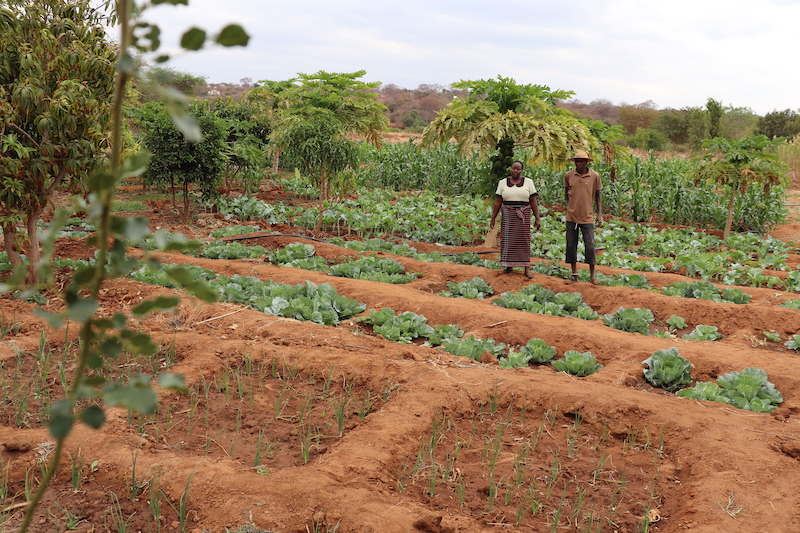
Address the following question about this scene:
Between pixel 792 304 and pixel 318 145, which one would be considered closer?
pixel 792 304

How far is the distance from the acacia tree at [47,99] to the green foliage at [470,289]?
14.1 ft

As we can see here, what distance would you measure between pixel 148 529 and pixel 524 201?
6.64 m

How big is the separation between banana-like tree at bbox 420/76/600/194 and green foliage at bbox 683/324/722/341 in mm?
3331

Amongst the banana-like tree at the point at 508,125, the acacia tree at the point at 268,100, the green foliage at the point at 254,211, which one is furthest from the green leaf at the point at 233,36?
the acacia tree at the point at 268,100

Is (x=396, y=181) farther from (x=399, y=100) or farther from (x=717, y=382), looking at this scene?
(x=399, y=100)

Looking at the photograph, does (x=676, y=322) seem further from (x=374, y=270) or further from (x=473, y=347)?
(x=374, y=270)

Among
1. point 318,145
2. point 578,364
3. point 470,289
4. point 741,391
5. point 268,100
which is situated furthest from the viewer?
point 268,100

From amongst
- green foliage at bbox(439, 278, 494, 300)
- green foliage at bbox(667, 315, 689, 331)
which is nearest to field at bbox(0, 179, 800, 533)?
green foliage at bbox(667, 315, 689, 331)

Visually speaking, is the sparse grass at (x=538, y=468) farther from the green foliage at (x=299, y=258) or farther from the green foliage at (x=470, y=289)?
the green foliage at (x=299, y=258)

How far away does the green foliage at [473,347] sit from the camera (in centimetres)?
537

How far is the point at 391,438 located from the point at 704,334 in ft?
13.5

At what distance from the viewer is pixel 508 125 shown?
9055 mm

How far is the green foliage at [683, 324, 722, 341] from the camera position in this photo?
247 inches

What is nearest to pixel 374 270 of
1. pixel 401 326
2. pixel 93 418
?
pixel 401 326
